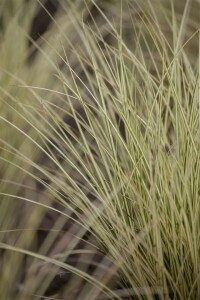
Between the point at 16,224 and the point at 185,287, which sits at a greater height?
the point at 16,224

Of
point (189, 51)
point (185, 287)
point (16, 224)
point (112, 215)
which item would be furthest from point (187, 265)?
point (189, 51)

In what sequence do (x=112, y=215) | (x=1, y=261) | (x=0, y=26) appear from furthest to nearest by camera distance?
1. (x=0, y=26)
2. (x=1, y=261)
3. (x=112, y=215)

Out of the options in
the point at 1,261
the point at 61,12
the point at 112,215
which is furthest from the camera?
the point at 61,12

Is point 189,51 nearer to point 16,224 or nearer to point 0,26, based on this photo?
point 0,26

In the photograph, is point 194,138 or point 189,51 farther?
point 189,51

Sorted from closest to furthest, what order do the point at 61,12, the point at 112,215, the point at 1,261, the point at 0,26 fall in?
the point at 112,215 < the point at 1,261 < the point at 0,26 < the point at 61,12

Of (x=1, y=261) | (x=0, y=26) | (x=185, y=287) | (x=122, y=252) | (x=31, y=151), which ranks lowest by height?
(x=185, y=287)

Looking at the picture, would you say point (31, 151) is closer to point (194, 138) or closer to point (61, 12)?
point (194, 138)

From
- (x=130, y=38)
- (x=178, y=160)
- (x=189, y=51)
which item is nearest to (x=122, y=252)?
(x=178, y=160)

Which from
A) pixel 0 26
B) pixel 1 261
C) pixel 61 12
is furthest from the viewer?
pixel 61 12
